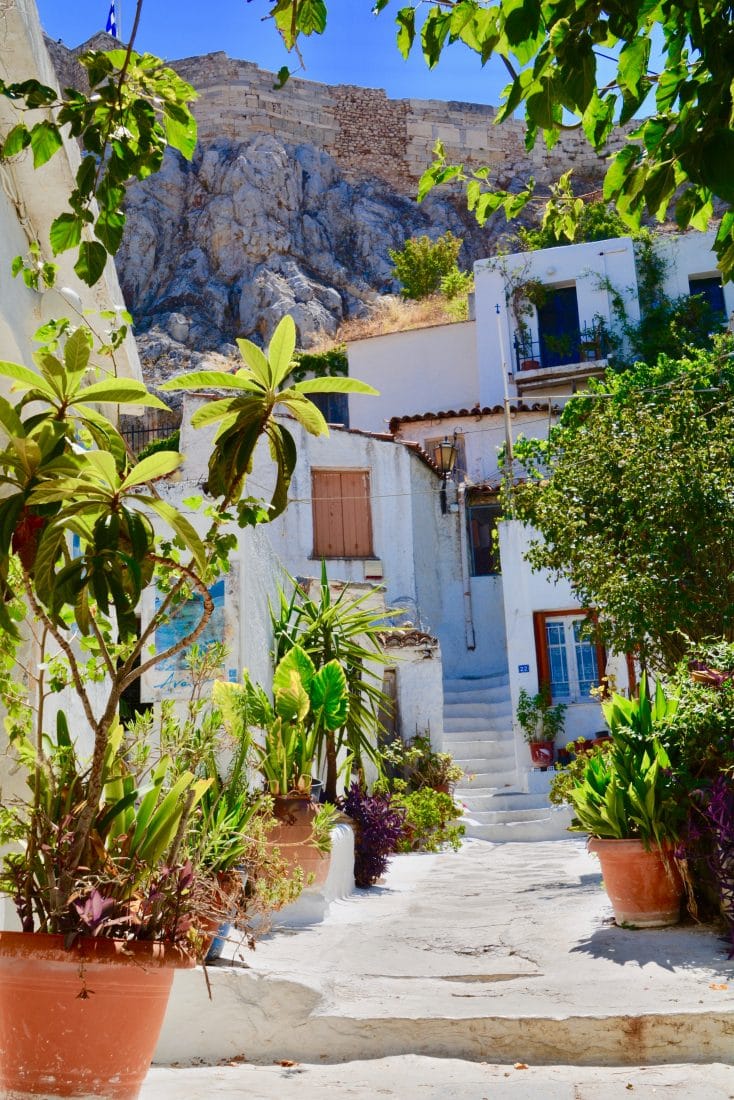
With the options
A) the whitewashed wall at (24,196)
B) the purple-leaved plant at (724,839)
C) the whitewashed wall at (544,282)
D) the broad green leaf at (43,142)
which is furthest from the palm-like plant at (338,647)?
the whitewashed wall at (544,282)

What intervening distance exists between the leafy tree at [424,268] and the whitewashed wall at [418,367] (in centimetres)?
612

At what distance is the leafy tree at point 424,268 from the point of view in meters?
30.3

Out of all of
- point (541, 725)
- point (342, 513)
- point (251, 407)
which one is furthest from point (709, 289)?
point (251, 407)

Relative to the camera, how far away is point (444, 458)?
20.2 meters

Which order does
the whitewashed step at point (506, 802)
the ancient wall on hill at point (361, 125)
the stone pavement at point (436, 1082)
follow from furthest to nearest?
the ancient wall on hill at point (361, 125) < the whitewashed step at point (506, 802) < the stone pavement at point (436, 1082)

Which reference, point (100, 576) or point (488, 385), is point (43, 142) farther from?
point (488, 385)

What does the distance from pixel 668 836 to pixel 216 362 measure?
27.0m

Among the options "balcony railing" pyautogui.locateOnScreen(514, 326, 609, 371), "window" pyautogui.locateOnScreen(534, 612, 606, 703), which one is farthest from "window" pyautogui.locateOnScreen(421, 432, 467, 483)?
"window" pyautogui.locateOnScreen(534, 612, 606, 703)

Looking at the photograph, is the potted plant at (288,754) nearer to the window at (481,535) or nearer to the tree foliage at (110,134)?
the tree foliage at (110,134)

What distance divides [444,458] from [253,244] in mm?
17566

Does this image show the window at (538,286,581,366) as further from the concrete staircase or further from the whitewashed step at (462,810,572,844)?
the whitewashed step at (462,810,572,844)

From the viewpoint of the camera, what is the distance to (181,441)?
18.9m

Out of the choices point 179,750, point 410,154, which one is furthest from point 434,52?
point 410,154

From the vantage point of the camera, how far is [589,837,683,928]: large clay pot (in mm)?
6195
